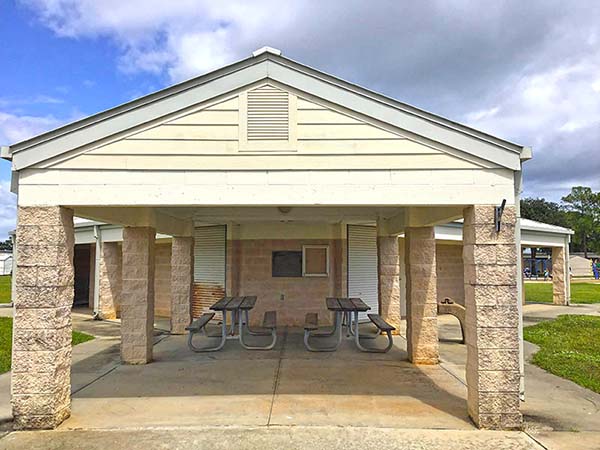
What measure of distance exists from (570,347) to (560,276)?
31.9ft

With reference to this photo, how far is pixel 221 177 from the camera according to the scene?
5035 mm

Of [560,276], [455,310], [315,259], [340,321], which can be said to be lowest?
[340,321]

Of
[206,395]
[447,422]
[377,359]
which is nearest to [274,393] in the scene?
[206,395]

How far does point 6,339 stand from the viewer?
10398 millimetres

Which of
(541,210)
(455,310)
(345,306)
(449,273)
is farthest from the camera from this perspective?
(541,210)

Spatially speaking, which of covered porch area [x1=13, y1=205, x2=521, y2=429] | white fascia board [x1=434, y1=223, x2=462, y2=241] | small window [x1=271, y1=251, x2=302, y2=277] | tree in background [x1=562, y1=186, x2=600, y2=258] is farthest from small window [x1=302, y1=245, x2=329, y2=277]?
tree in background [x1=562, y1=186, x2=600, y2=258]

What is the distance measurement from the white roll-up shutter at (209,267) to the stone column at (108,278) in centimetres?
321

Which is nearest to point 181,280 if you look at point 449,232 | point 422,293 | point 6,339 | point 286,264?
point 286,264

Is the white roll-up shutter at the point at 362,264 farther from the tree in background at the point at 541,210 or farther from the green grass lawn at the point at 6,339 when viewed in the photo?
the tree in background at the point at 541,210

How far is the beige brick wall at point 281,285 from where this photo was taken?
12.1m

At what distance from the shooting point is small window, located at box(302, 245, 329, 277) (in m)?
12.3

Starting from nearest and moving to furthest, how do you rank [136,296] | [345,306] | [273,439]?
[273,439] → [136,296] → [345,306]

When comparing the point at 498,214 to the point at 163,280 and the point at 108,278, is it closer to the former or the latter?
the point at 163,280

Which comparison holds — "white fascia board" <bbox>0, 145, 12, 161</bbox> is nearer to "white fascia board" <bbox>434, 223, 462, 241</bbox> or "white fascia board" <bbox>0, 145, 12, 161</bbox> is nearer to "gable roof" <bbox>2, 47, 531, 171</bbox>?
"gable roof" <bbox>2, 47, 531, 171</bbox>
